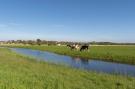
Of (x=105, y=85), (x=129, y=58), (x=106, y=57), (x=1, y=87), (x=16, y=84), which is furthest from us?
(x=106, y=57)

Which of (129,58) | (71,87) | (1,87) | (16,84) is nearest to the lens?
(1,87)

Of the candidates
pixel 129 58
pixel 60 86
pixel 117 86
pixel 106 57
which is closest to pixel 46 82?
pixel 60 86

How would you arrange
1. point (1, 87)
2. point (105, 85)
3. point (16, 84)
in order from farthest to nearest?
1. point (105, 85)
2. point (16, 84)
3. point (1, 87)

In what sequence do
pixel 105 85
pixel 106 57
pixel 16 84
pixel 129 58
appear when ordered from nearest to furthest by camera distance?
1. pixel 16 84
2. pixel 105 85
3. pixel 129 58
4. pixel 106 57

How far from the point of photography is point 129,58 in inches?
1517

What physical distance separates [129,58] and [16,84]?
28591 mm

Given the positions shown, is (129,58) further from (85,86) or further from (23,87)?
(23,87)

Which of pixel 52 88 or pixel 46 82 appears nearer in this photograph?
pixel 52 88

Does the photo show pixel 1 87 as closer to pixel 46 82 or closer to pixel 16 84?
pixel 16 84

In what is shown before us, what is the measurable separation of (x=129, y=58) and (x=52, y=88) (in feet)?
90.9

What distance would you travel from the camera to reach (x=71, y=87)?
46.0 ft

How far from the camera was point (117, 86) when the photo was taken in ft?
48.8

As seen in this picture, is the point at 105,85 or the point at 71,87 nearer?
the point at 71,87

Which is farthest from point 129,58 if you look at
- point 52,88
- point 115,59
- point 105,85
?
point 52,88
